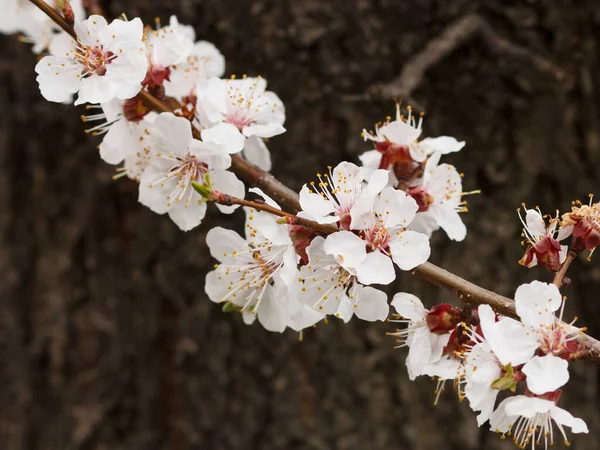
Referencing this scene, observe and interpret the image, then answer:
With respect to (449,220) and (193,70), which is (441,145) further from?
(193,70)

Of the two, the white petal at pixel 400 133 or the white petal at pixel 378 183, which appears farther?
the white petal at pixel 400 133

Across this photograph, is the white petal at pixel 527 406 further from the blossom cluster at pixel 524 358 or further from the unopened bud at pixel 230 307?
the unopened bud at pixel 230 307

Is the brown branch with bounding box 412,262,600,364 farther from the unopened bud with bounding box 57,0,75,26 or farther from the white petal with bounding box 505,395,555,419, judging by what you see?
the unopened bud with bounding box 57,0,75,26

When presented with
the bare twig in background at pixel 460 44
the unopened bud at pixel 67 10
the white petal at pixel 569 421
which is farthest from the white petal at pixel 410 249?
the bare twig in background at pixel 460 44

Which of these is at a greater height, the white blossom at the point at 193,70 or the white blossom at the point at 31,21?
the white blossom at the point at 31,21

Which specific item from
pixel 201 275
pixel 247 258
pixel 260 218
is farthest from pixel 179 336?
pixel 260 218

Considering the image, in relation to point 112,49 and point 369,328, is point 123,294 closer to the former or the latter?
point 369,328

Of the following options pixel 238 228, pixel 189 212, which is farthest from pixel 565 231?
pixel 238 228
